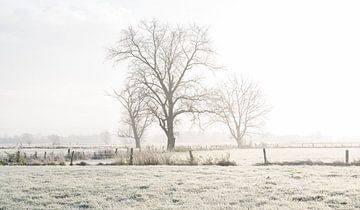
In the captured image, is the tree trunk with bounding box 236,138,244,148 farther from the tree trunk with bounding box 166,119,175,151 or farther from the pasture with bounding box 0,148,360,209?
the pasture with bounding box 0,148,360,209

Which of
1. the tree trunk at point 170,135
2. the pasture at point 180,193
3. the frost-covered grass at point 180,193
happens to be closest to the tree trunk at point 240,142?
the tree trunk at point 170,135

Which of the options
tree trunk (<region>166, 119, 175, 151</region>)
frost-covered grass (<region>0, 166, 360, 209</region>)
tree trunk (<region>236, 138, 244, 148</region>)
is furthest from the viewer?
tree trunk (<region>236, 138, 244, 148</region>)

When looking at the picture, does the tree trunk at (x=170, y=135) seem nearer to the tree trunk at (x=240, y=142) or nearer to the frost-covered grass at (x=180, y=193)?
the tree trunk at (x=240, y=142)

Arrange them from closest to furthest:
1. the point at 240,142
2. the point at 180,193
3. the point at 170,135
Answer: the point at 180,193
the point at 170,135
the point at 240,142

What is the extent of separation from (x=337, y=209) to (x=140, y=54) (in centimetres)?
4585

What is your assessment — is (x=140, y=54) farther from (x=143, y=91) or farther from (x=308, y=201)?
(x=308, y=201)

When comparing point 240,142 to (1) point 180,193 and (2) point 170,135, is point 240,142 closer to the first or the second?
(2) point 170,135

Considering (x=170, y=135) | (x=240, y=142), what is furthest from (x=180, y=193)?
(x=240, y=142)

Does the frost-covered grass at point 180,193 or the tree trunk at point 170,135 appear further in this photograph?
the tree trunk at point 170,135

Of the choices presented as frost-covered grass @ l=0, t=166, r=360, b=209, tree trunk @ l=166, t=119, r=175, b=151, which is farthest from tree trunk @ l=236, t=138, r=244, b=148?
frost-covered grass @ l=0, t=166, r=360, b=209

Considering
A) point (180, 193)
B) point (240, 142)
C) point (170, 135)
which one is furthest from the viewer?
point (240, 142)

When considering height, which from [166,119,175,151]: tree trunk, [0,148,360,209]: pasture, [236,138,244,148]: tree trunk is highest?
[166,119,175,151]: tree trunk

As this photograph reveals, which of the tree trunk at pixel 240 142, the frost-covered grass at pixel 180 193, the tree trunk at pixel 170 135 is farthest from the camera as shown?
the tree trunk at pixel 240 142

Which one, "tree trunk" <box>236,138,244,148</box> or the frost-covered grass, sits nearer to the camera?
the frost-covered grass
